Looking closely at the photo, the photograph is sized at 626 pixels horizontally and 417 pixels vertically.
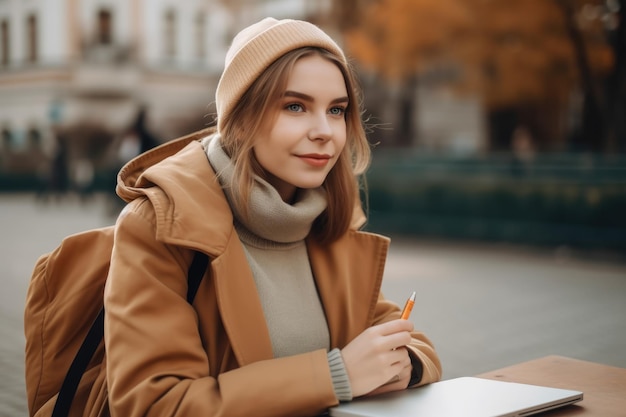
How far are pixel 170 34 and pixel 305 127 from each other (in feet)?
142

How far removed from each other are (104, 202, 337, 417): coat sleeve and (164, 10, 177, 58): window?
42986 mm

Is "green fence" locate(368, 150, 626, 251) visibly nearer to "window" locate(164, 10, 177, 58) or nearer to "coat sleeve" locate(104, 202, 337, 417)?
→ "coat sleeve" locate(104, 202, 337, 417)

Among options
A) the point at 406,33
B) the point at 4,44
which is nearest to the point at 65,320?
the point at 406,33

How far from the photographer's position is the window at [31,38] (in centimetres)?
3872

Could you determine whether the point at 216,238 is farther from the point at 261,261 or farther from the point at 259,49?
the point at 259,49

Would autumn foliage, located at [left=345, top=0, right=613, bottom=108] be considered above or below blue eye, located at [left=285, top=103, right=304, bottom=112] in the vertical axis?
above

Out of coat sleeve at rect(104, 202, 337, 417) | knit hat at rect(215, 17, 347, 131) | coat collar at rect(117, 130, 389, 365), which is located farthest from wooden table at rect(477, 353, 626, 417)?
knit hat at rect(215, 17, 347, 131)

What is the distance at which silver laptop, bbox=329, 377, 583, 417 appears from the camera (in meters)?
1.83

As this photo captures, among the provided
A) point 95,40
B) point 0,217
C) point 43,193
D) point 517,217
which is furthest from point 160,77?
point 517,217

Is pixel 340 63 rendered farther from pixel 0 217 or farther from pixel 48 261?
pixel 0 217

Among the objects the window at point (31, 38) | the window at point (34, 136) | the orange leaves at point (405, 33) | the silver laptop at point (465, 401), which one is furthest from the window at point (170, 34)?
the silver laptop at point (465, 401)

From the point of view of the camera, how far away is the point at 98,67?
40094 mm

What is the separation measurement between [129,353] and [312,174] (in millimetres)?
648

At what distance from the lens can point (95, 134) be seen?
39125 millimetres
